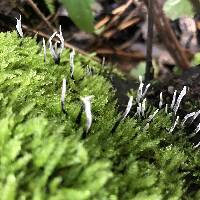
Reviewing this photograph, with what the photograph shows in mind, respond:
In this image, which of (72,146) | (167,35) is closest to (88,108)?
(72,146)

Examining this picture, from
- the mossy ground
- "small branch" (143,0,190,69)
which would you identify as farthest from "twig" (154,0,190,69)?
the mossy ground

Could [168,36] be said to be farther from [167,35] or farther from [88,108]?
[88,108]

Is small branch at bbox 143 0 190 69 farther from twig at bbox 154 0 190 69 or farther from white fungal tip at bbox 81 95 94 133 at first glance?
white fungal tip at bbox 81 95 94 133

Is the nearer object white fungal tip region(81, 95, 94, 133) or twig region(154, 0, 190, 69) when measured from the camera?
white fungal tip region(81, 95, 94, 133)

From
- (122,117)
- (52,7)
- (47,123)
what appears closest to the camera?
(47,123)

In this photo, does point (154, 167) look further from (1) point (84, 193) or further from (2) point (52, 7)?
(2) point (52, 7)

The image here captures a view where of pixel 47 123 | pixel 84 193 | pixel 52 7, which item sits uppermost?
pixel 52 7

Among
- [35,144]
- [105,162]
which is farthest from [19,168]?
[105,162]

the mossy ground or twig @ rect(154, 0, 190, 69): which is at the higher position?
twig @ rect(154, 0, 190, 69)
